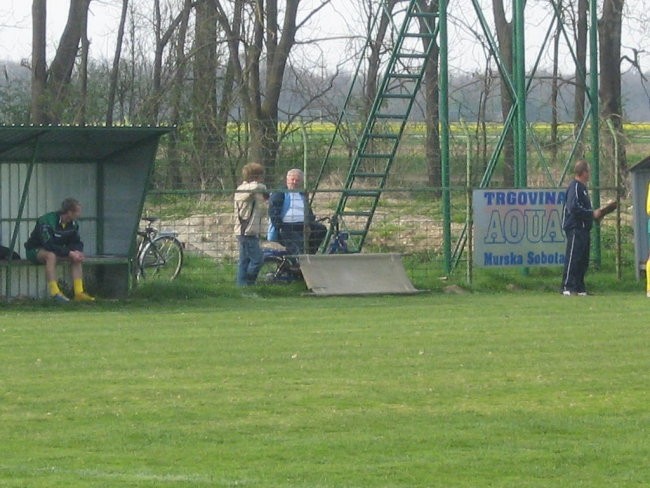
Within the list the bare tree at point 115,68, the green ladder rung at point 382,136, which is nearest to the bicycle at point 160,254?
the green ladder rung at point 382,136

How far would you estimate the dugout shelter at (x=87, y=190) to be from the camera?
1941 cm

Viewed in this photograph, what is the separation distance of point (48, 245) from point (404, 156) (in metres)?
9.11

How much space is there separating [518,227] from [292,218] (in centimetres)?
329

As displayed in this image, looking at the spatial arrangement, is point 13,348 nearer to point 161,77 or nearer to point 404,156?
point 404,156

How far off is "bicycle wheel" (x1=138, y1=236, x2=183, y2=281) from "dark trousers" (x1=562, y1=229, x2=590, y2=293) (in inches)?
220

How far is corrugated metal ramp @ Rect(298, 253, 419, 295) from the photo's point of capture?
20.8m

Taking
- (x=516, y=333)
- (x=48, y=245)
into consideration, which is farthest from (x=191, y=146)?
(x=516, y=333)

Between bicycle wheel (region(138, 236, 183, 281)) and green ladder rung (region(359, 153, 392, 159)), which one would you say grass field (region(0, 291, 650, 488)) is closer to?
bicycle wheel (region(138, 236, 183, 281))

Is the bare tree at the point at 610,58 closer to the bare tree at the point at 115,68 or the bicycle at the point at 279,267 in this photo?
the bare tree at the point at 115,68

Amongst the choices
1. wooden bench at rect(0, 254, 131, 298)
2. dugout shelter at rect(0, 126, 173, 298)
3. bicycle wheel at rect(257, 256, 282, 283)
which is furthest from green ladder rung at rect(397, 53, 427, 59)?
wooden bench at rect(0, 254, 131, 298)

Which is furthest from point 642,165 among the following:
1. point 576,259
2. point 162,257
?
point 162,257

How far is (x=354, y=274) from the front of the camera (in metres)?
21.2

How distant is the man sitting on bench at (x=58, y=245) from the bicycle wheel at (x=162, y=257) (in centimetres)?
304

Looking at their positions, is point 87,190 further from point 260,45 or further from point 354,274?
point 260,45
